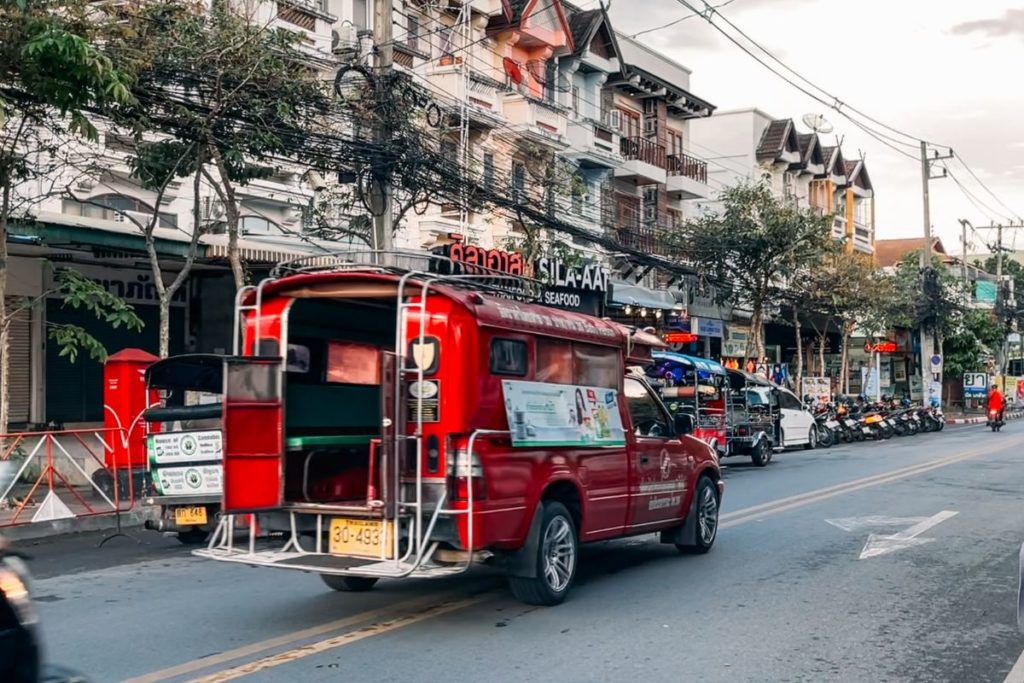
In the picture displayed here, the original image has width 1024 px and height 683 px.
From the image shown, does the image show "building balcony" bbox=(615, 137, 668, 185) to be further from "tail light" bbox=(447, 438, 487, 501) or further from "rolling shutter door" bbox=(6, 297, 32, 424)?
"tail light" bbox=(447, 438, 487, 501)

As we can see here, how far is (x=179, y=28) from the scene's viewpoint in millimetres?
15398

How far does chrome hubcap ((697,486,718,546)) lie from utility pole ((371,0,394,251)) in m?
7.21

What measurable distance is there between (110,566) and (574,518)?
4.81 meters

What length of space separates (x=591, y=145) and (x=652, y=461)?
2261 centimetres

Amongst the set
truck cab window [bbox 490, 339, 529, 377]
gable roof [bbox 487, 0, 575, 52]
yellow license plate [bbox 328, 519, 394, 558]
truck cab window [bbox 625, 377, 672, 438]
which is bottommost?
yellow license plate [bbox 328, 519, 394, 558]

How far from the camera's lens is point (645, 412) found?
10258mm

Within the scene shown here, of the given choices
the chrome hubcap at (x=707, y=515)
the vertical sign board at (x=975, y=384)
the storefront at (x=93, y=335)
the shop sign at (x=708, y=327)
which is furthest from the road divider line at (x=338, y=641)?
the vertical sign board at (x=975, y=384)

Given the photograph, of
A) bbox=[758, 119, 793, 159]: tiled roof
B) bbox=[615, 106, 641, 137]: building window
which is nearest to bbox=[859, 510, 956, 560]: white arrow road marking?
bbox=[615, 106, 641, 137]: building window

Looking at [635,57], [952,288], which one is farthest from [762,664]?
[952,288]

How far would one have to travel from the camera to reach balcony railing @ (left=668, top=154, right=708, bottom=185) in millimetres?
37531

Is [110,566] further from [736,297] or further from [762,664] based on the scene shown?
[736,297]

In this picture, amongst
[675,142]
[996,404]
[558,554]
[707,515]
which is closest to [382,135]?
[707,515]

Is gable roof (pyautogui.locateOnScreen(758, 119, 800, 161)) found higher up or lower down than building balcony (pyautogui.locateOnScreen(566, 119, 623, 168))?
higher up

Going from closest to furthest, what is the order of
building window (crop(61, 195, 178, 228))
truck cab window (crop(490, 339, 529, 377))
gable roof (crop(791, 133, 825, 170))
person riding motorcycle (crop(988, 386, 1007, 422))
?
truck cab window (crop(490, 339, 529, 377)) < building window (crop(61, 195, 178, 228)) < person riding motorcycle (crop(988, 386, 1007, 422)) < gable roof (crop(791, 133, 825, 170))
